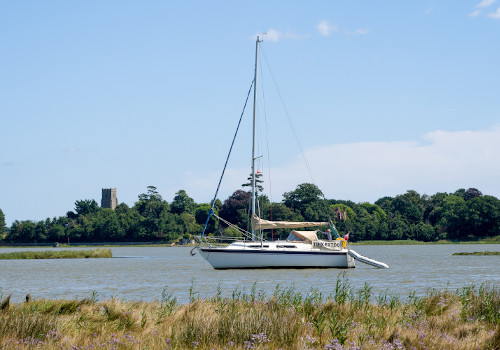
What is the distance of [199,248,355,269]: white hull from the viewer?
142 feet

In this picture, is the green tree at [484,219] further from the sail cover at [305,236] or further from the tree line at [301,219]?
the sail cover at [305,236]

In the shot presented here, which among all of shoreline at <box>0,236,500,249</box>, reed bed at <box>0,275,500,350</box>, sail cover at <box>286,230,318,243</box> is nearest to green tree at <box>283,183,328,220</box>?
shoreline at <box>0,236,500,249</box>

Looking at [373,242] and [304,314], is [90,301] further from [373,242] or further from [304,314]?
[373,242]

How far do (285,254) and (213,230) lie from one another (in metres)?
113

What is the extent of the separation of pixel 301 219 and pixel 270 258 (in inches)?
4086

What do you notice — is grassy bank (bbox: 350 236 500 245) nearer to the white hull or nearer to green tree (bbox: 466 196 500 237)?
green tree (bbox: 466 196 500 237)

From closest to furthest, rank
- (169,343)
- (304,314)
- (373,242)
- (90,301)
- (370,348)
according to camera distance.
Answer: (370,348)
(169,343)
(304,314)
(90,301)
(373,242)

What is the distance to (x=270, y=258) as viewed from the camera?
4319cm

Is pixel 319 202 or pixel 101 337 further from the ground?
pixel 319 202

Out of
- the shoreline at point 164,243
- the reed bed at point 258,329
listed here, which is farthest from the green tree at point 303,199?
the reed bed at point 258,329

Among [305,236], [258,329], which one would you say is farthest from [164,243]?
[258,329]

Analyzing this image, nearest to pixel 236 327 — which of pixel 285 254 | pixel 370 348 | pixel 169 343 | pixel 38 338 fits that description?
pixel 169 343

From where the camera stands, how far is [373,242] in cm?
15362

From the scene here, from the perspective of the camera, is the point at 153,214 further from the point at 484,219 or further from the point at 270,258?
the point at 270,258
